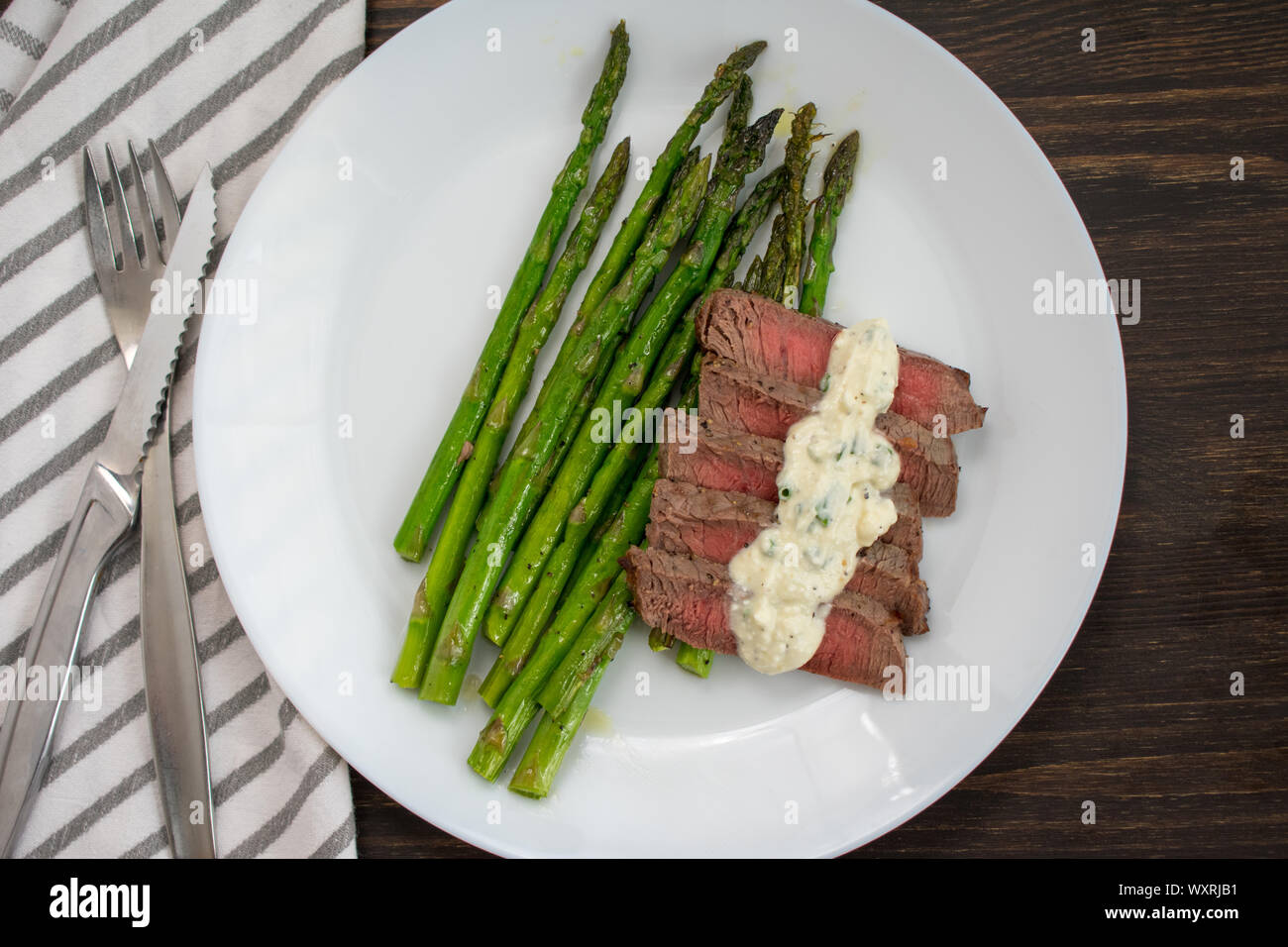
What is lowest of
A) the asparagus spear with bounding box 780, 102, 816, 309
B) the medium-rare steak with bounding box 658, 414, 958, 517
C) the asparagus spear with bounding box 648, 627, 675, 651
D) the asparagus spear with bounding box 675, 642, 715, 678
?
the asparagus spear with bounding box 675, 642, 715, 678

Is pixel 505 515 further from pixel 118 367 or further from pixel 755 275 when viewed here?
pixel 118 367

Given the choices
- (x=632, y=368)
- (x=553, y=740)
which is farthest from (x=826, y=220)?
(x=553, y=740)

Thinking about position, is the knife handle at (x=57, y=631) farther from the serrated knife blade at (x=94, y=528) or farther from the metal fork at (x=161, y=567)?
the metal fork at (x=161, y=567)

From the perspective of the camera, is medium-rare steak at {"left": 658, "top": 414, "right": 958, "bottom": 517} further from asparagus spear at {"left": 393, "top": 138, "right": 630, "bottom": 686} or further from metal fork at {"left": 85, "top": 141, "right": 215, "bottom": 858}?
metal fork at {"left": 85, "top": 141, "right": 215, "bottom": 858}

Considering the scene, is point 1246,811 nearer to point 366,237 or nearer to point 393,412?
→ point 393,412

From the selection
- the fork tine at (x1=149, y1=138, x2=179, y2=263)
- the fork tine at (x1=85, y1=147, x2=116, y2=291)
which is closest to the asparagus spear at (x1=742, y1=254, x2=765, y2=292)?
the fork tine at (x1=149, y1=138, x2=179, y2=263)

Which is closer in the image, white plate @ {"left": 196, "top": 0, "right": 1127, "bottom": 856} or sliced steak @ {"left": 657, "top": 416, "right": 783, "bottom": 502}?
sliced steak @ {"left": 657, "top": 416, "right": 783, "bottom": 502}
